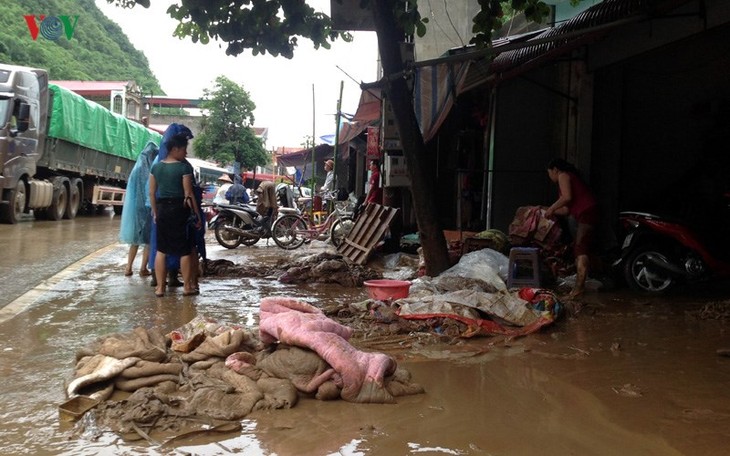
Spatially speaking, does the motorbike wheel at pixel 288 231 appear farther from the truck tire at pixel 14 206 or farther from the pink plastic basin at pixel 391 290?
the pink plastic basin at pixel 391 290

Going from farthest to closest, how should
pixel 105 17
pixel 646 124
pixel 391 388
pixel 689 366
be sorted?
pixel 105 17 → pixel 646 124 → pixel 689 366 → pixel 391 388

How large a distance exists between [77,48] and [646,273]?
67.8m

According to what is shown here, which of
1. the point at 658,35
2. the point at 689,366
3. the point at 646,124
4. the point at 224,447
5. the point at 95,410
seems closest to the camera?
the point at 224,447

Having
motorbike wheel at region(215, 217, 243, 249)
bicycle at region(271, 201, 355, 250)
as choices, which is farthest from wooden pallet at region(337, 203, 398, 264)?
motorbike wheel at region(215, 217, 243, 249)

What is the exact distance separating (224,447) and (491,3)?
5590mm

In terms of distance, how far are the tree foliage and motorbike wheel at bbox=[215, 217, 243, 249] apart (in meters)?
26.0

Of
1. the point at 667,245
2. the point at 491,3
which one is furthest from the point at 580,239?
the point at 491,3

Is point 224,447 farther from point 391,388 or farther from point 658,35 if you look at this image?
point 658,35

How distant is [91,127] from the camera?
19.7m

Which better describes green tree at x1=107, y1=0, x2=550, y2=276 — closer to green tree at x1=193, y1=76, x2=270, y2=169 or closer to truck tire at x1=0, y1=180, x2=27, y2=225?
truck tire at x1=0, y1=180, x2=27, y2=225

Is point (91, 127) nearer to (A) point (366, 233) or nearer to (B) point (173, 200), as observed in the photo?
(A) point (366, 233)

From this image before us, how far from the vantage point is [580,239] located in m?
7.07

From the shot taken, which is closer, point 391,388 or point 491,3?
point 391,388

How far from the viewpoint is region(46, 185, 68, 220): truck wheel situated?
56.6 feet
